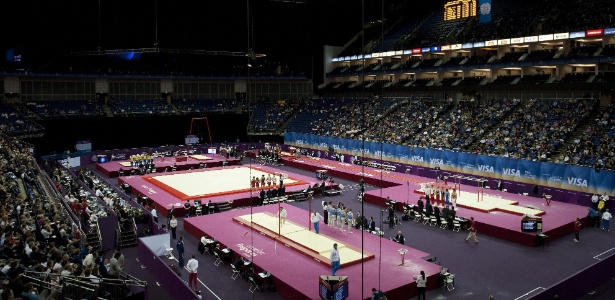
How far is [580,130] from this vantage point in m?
33.7

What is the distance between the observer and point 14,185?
1992cm

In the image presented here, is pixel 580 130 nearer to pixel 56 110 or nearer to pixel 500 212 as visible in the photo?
pixel 500 212

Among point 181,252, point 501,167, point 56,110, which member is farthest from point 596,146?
point 56,110

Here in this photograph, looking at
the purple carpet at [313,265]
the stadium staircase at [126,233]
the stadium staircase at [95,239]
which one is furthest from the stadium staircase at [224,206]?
the stadium staircase at [95,239]

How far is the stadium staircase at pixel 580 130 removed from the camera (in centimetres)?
3188

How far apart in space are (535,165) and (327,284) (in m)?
21.5

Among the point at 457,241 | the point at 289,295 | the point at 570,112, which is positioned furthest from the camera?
the point at 570,112

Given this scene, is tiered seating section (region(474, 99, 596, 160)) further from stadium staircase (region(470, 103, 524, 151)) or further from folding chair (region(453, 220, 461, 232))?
folding chair (region(453, 220, 461, 232))

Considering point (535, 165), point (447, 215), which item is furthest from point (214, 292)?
point (535, 165)

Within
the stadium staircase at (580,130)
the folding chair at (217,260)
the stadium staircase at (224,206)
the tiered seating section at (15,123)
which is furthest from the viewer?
the tiered seating section at (15,123)

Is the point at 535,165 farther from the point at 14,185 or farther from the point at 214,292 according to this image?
the point at 14,185

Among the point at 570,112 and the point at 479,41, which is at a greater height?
the point at 479,41

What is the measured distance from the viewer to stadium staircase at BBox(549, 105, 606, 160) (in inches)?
1255

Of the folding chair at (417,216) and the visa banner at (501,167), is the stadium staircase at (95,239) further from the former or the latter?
the visa banner at (501,167)
